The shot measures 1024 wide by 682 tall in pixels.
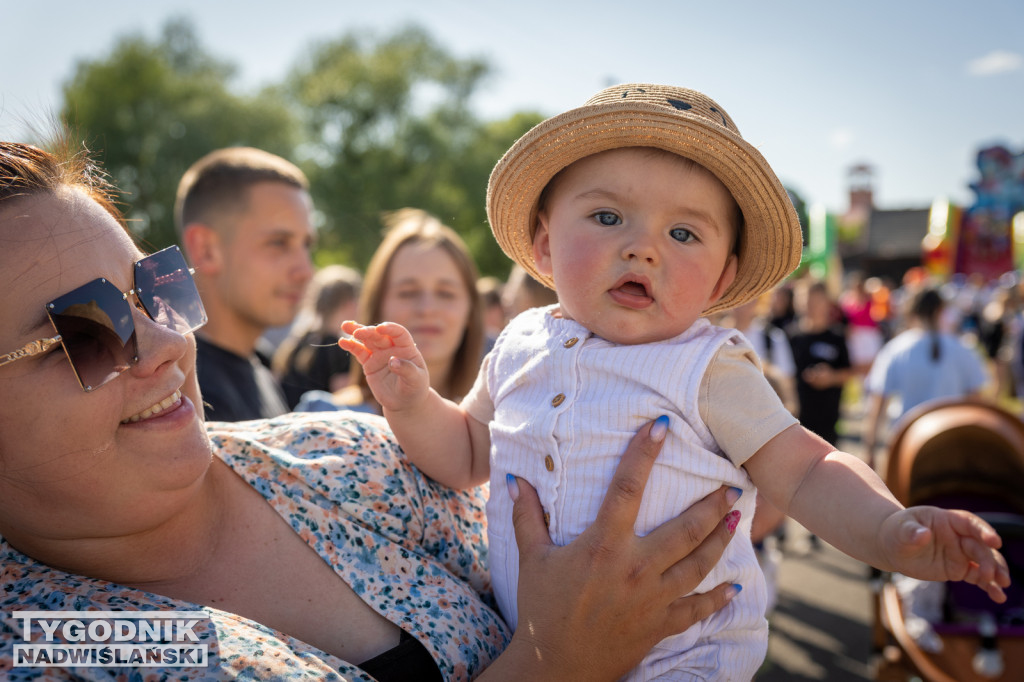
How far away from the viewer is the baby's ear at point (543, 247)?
189 cm

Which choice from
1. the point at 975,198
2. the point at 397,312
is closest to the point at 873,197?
the point at 975,198

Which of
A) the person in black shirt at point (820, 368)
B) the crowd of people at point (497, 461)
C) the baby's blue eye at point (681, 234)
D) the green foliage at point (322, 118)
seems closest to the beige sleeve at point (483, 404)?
the crowd of people at point (497, 461)

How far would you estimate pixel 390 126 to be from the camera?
3027cm

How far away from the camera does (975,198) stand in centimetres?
2233

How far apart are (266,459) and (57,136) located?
2.87ft

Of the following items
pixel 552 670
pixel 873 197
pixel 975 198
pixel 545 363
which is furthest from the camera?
pixel 873 197

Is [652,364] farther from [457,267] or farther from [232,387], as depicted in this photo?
[457,267]

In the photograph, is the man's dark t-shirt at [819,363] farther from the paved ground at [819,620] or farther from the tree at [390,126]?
the tree at [390,126]

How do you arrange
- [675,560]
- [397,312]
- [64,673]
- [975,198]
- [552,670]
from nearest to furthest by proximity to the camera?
1. [64,673]
2. [552,670]
3. [675,560]
4. [397,312]
5. [975,198]

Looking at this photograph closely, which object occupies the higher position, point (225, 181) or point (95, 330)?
point (225, 181)

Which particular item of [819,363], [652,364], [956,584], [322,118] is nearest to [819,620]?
[956,584]

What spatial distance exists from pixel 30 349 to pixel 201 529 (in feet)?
1.85

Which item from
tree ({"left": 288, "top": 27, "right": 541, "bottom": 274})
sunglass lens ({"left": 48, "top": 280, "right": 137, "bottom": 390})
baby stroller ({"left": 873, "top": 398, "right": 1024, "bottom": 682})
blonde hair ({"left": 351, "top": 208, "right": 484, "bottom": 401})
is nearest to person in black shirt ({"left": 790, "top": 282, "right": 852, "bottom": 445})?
baby stroller ({"left": 873, "top": 398, "right": 1024, "bottom": 682})

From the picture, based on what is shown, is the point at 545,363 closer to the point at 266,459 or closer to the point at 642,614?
the point at 642,614
